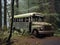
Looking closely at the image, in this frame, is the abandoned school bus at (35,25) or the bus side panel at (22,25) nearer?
the abandoned school bus at (35,25)

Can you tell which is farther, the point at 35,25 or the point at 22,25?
the point at 22,25

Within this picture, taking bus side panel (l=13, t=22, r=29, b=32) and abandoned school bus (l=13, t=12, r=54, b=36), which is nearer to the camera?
abandoned school bus (l=13, t=12, r=54, b=36)

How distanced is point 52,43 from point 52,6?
6871mm

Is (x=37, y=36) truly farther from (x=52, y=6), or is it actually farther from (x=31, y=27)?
(x=52, y=6)

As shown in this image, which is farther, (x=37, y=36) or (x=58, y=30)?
(x=58, y=30)

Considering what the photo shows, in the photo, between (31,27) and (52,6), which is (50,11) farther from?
(31,27)

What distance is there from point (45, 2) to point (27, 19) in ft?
13.8

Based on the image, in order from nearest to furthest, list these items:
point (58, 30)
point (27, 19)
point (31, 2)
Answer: point (27, 19), point (58, 30), point (31, 2)

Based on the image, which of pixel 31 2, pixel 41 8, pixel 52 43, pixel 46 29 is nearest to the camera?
pixel 52 43

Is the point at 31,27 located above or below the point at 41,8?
below

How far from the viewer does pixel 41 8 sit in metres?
17.2

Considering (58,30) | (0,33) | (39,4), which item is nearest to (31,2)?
(39,4)

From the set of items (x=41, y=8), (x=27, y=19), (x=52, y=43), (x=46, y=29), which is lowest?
(x=52, y=43)

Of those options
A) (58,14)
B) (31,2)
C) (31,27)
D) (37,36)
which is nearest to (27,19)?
(31,27)
